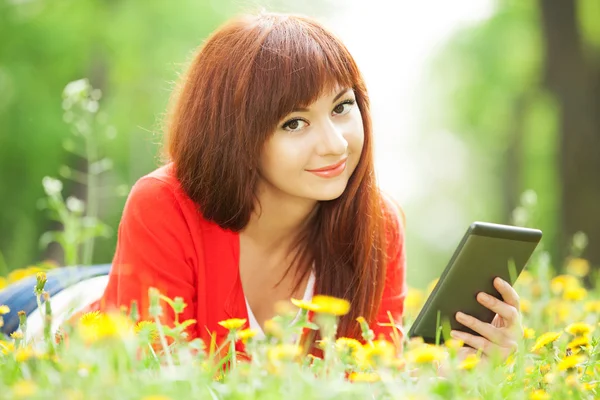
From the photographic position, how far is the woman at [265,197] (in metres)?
2.18

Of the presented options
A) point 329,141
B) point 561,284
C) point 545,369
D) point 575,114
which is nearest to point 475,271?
point 545,369

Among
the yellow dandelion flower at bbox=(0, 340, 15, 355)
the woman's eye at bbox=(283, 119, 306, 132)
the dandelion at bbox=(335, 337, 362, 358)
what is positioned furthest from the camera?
the woman's eye at bbox=(283, 119, 306, 132)

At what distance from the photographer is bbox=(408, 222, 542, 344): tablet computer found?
2099 mm

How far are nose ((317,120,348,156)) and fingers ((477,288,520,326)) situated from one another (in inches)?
21.6

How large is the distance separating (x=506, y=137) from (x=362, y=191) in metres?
9.68

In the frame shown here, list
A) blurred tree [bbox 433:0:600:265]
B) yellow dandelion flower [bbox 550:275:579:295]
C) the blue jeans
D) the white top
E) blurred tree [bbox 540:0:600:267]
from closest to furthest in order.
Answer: the white top → the blue jeans → yellow dandelion flower [bbox 550:275:579:295] → blurred tree [bbox 540:0:600:267] → blurred tree [bbox 433:0:600:265]

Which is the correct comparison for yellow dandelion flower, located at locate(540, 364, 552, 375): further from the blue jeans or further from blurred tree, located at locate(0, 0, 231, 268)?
blurred tree, located at locate(0, 0, 231, 268)

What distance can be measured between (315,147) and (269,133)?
0.13 m

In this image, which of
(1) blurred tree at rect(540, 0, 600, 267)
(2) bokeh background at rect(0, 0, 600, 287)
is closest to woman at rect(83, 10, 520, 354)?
(1) blurred tree at rect(540, 0, 600, 267)

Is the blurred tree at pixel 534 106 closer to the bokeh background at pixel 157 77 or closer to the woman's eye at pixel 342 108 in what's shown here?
the bokeh background at pixel 157 77

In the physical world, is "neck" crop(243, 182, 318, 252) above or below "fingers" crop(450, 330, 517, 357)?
above

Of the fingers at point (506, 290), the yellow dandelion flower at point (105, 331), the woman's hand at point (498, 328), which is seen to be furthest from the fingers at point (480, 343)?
the yellow dandelion flower at point (105, 331)

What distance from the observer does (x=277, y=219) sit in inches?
97.3

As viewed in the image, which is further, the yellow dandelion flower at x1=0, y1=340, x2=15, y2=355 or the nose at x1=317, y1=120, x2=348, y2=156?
the nose at x1=317, y1=120, x2=348, y2=156
